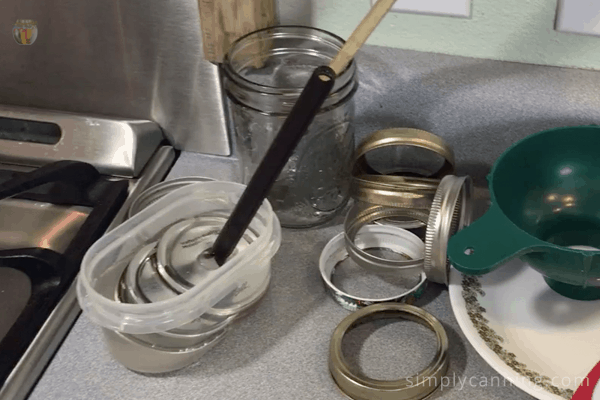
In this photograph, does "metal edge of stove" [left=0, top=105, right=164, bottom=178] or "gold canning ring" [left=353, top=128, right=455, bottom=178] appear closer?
"gold canning ring" [left=353, top=128, right=455, bottom=178]

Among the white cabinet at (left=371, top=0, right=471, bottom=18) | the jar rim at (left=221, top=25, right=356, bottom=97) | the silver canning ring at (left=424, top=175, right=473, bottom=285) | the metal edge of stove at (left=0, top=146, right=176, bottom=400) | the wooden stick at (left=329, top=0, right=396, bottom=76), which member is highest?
the wooden stick at (left=329, top=0, right=396, bottom=76)

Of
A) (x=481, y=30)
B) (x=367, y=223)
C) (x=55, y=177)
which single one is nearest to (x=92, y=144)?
(x=55, y=177)

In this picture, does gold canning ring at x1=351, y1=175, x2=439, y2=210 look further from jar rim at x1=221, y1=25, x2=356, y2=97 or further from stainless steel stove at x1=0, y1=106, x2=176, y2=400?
stainless steel stove at x1=0, y1=106, x2=176, y2=400

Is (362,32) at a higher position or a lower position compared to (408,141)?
higher

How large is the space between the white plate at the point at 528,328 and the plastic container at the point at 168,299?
177 mm

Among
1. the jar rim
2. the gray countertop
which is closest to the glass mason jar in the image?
the jar rim

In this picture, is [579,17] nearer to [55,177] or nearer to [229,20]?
[229,20]

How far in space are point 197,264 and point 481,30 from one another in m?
0.34

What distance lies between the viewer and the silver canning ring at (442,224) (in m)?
0.57

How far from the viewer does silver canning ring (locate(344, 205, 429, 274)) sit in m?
0.62

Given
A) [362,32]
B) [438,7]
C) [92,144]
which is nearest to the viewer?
[362,32]

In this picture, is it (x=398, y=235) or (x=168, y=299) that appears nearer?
(x=168, y=299)

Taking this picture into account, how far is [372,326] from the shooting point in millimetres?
604

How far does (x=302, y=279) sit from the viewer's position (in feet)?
2.13
